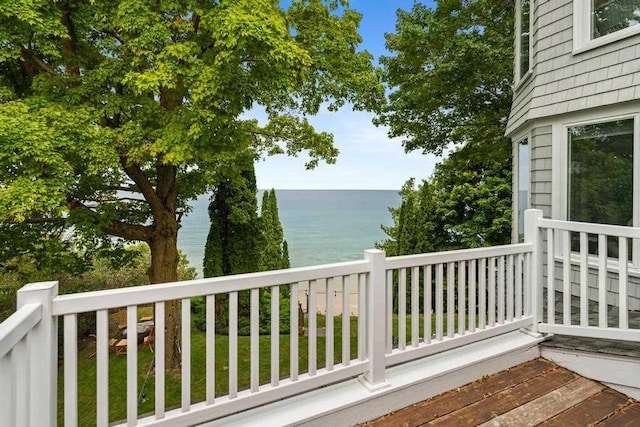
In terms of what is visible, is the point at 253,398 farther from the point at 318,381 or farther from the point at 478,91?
the point at 478,91

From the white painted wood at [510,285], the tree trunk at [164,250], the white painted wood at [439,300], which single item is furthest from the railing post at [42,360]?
the tree trunk at [164,250]

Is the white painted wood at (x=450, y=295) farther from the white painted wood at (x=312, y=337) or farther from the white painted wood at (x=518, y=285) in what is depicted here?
the white painted wood at (x=312, y=337)

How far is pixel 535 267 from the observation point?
10.9 feet

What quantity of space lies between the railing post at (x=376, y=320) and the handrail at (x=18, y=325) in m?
1.76

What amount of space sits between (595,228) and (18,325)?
12.0 feet

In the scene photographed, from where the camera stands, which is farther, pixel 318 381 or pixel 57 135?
pixel 57 135

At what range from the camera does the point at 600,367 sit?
299 centimetres

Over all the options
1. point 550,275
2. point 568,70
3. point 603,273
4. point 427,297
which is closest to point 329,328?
point 427,297

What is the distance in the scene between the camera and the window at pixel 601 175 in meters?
4.29

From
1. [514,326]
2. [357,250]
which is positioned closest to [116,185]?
[514,326]

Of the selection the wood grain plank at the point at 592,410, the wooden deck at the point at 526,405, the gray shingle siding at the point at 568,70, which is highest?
the gray shingle siding at the point at 568,70

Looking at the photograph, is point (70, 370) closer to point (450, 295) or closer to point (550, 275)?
point (450, 295)

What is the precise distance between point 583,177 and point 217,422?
4896 mm

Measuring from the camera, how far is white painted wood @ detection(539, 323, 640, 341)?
294cm
